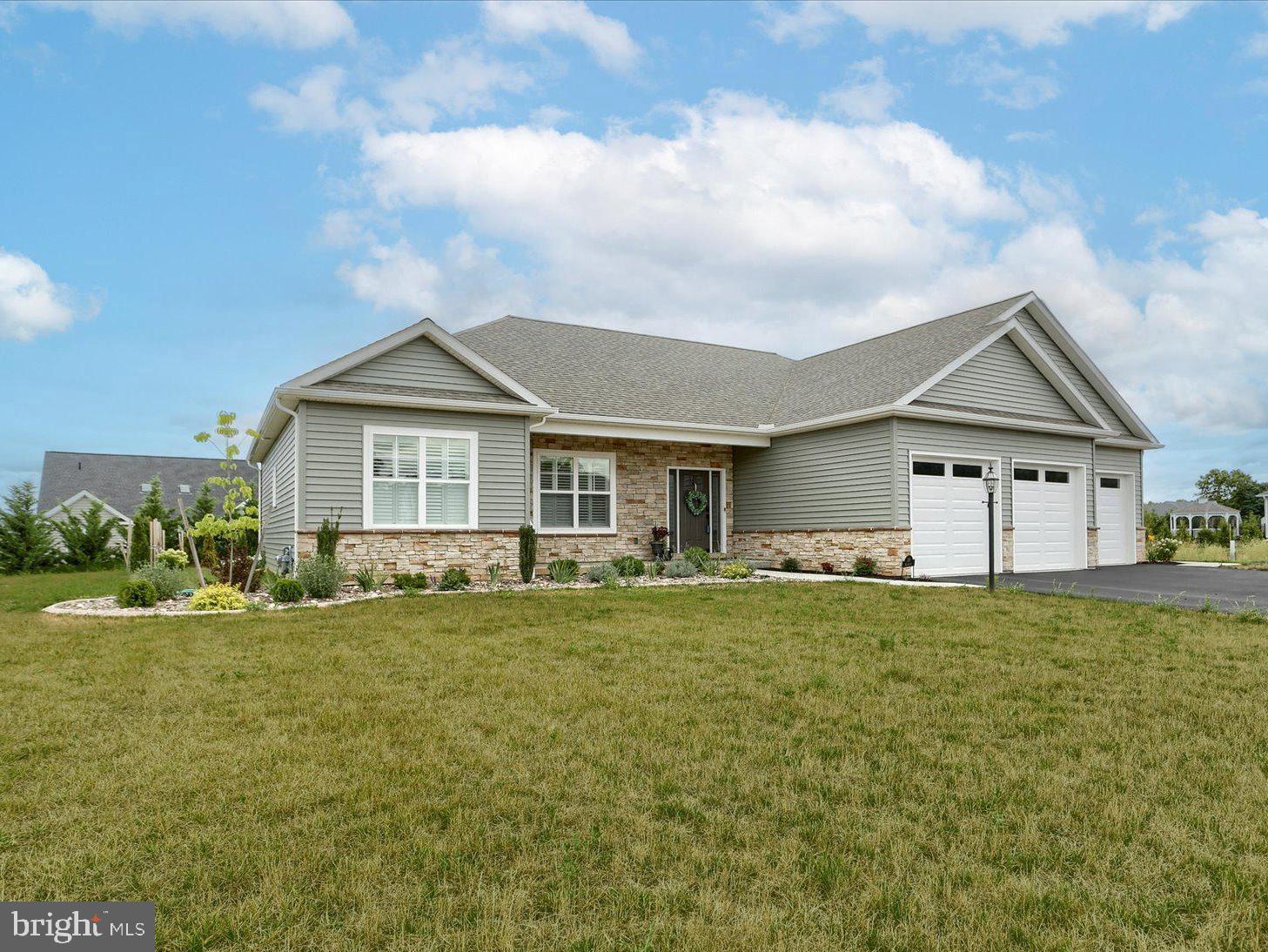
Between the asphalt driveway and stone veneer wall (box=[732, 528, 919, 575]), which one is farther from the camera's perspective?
stone veneer wall (box=[732, 528, 919, 575])

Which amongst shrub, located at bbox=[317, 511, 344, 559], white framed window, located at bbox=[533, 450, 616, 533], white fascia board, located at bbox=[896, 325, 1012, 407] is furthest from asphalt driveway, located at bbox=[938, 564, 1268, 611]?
shrub, located at bbox=[317, 511, 344, 559]

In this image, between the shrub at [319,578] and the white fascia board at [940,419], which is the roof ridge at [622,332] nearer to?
the white fascia board at [940,419]

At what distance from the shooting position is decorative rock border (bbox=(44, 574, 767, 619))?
36.9ft

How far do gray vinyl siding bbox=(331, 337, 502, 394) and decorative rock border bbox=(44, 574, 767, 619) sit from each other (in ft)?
12.2

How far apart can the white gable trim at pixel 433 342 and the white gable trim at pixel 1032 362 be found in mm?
8463

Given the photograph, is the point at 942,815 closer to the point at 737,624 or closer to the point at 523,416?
the point at 737,624

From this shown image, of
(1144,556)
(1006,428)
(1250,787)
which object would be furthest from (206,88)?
(1144,556)

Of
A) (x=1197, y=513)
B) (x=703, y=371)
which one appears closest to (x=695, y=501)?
(x=703, y=371)

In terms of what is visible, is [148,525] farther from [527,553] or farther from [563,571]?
[563,571]

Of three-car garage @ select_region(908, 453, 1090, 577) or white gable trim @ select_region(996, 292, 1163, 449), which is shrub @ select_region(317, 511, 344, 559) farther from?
white gable trim @ select_region(996, 292, 1163, 449)

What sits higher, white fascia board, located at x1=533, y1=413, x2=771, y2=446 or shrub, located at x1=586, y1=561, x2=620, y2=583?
white fascia board, located at x1=533, y1=413, x2=771, y2=446

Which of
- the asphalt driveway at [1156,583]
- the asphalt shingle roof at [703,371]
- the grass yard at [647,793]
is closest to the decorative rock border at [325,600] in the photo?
the grass yard at [647,793]

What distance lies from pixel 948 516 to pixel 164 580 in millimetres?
15254

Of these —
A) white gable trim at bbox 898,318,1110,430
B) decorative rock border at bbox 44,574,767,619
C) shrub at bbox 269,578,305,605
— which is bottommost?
decorative rock border at bbox 44,574,767,619
